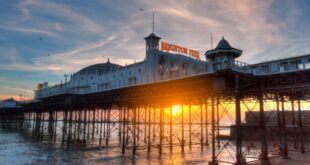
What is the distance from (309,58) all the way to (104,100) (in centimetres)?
2631

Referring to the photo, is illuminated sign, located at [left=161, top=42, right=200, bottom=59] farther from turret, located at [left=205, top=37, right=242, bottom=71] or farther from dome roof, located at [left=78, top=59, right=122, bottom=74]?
dome roof, located at [left=78, top=59, right=122, bottom=74]

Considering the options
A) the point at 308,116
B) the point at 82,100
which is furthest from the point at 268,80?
the point at 308,116

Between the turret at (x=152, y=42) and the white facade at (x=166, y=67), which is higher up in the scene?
the turret at (x=152, y=42)

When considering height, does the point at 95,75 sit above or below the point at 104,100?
above

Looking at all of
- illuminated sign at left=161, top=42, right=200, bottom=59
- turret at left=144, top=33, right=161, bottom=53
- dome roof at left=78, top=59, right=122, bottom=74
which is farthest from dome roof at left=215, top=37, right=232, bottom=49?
dome roof at left=78, top=59, right=122, bottom=74

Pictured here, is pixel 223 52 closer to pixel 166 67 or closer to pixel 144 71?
pixel 166 67

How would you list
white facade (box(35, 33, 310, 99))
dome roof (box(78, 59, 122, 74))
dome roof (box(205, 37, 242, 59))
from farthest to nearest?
dome roof (box(78, 59, 122, 74))
dome roof (box(205, 37, 242, 59))
white facade (box(35, 33, 310, 99))

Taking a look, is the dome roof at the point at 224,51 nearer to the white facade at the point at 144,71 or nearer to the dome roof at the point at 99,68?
the white facade at the point at 144,71

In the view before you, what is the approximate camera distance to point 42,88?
410ft

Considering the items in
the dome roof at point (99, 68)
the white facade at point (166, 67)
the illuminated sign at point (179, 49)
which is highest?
the dome roof at point (99, 68)

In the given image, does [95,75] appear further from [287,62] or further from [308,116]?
[287,62]

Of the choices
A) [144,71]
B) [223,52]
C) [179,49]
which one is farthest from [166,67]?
[223,52]

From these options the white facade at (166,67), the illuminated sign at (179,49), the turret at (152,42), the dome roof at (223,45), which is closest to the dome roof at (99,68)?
the white facade at (166,67)

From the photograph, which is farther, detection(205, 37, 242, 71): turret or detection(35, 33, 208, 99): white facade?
detection(35, 33, 208, 99): white facade
